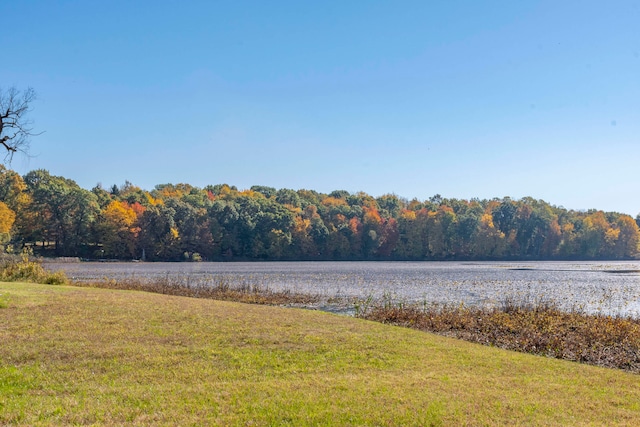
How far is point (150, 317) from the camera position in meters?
17.0

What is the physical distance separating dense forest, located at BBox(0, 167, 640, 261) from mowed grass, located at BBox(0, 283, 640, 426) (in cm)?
7257

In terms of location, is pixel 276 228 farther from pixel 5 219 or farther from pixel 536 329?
pixel 536 329

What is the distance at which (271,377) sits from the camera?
11.0m

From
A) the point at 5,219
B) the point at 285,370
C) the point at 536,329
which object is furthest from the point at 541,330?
the point at 5,219

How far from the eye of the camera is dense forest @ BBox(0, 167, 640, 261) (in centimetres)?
9912

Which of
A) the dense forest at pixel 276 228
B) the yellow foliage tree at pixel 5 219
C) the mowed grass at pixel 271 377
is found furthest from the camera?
the dense forest at pixel 276 228

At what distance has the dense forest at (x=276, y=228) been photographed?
99.1 metres

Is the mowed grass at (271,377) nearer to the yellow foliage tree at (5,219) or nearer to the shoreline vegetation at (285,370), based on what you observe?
the shoreline vegetation at (285,370)

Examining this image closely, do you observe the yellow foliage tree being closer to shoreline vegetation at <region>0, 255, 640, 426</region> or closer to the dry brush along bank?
shoreline vegetation at <region>0, 255, 640, 426</region>

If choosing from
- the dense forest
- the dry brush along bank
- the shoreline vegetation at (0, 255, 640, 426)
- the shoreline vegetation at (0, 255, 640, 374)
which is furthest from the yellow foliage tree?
the dry brush along bank

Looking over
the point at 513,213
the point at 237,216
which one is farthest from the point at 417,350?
the point at 513,213

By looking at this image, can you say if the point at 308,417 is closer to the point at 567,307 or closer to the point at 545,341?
the point at 545,341

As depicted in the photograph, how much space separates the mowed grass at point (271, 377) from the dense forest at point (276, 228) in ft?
238


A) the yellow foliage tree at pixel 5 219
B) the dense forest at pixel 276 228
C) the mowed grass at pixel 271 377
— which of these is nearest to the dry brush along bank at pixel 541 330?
the mowed grass at pixel 271 377
